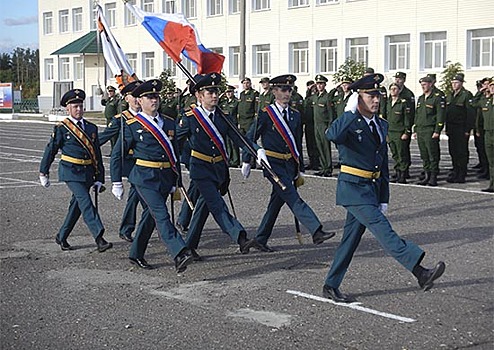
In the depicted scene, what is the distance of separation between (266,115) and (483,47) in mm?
27780

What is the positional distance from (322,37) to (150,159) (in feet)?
115

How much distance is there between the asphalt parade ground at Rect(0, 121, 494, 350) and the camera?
645cm

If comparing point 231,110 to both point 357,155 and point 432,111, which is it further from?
point 357,155

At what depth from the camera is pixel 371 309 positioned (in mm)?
7160

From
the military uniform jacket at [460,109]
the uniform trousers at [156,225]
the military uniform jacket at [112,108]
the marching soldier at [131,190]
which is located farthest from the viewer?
the military uniform jacket at [112,108]

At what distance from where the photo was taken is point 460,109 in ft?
54.1

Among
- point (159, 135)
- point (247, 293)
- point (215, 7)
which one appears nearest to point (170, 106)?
point (159, 135)

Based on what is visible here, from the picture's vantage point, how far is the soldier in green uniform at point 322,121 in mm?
17781

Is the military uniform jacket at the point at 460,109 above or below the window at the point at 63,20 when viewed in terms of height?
below

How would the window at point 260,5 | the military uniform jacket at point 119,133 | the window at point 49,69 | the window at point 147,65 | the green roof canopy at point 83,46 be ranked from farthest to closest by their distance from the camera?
the window at point 49,69 → the green roof canopy at point 83,46 → the window at point 147,65 → the window at point 260,5 → the military uniform jacket at point 119,133

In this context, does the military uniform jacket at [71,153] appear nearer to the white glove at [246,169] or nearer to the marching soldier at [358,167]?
the white glove at [246,169]

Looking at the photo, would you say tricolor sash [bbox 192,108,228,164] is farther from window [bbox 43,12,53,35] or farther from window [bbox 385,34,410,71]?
window [bbox 43,12,53,35]

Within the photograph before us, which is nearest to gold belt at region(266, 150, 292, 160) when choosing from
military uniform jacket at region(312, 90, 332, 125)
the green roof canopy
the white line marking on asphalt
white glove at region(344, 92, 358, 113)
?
the white line marking on asphalt

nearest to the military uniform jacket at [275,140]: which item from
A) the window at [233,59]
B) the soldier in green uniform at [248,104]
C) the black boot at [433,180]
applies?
the black boot at [433,180]
